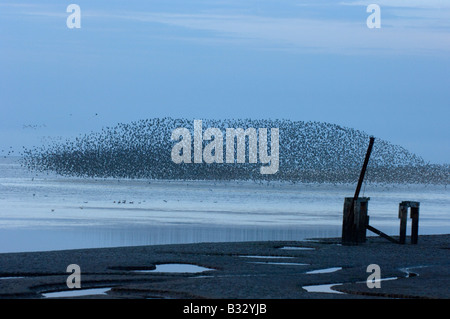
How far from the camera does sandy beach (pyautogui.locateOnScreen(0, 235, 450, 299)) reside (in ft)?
41.6

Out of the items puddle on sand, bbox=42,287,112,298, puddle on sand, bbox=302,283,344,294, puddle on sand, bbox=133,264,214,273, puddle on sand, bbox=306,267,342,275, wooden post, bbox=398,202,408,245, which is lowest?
puddle on sand, bbox=302,283,344,294

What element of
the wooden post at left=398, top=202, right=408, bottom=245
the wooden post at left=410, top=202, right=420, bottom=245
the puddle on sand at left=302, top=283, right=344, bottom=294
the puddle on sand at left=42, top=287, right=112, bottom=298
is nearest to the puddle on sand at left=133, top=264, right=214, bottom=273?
the puddle on sand at left=42, top=287, right=112, bottom=298

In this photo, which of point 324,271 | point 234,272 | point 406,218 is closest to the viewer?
point 234,272

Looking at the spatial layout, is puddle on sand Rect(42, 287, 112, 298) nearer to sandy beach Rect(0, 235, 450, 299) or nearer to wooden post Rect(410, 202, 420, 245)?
sandy beach Rect(0, 235, 450, 299)

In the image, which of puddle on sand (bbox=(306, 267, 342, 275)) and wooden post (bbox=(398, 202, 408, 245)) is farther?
wooden post (bbox=(398, 202, 408, 245))

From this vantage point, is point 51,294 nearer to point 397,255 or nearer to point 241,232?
point 397,255

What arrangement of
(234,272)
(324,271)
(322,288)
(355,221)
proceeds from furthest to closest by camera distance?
(355,221)
(324,271)
(234,272)
(322,288)

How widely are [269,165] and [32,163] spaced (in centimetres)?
5728

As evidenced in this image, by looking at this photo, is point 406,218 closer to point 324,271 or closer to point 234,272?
point 324,271

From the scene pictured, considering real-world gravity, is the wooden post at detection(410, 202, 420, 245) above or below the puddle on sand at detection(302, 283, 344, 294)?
above

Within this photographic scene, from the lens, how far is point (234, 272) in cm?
1539

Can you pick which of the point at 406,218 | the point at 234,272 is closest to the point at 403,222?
the point at 406,218

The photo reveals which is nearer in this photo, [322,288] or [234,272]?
[322,288]
